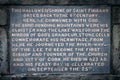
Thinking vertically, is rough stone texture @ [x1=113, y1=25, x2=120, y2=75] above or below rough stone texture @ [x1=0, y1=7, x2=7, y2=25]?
below

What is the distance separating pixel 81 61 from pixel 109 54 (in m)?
0.47

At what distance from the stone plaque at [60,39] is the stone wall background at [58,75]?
7cm

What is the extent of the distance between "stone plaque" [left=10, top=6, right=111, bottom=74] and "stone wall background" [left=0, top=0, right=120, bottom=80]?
7 centimetres

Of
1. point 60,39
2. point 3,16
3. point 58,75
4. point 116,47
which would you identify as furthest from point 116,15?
point 3,16

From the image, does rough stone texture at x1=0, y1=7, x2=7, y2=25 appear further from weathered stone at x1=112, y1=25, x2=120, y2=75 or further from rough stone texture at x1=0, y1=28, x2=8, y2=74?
weathered stone at x1=112, y1=25, x2=120, y2=75

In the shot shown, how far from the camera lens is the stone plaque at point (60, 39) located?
15.2 ft

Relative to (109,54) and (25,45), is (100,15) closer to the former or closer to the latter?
(109,54)

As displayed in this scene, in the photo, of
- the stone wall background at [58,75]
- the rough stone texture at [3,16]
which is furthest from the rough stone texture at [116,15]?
the rough stone texture at [3,16]

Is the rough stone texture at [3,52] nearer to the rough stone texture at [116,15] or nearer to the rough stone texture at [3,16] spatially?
the rough stone texture at [3,16]

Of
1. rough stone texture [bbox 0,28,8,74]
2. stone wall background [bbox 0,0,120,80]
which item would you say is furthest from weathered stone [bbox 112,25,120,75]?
rough stone texture [bbox 0,28,8,74]

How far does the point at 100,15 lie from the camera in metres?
4.68

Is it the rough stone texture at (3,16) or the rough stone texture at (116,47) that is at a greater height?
A: the rough stone texture at (3,16)

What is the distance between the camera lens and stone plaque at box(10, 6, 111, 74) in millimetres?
4621

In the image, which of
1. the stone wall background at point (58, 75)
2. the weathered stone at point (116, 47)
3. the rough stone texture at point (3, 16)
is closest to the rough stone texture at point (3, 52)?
the stone wall background at point (58, 75)
